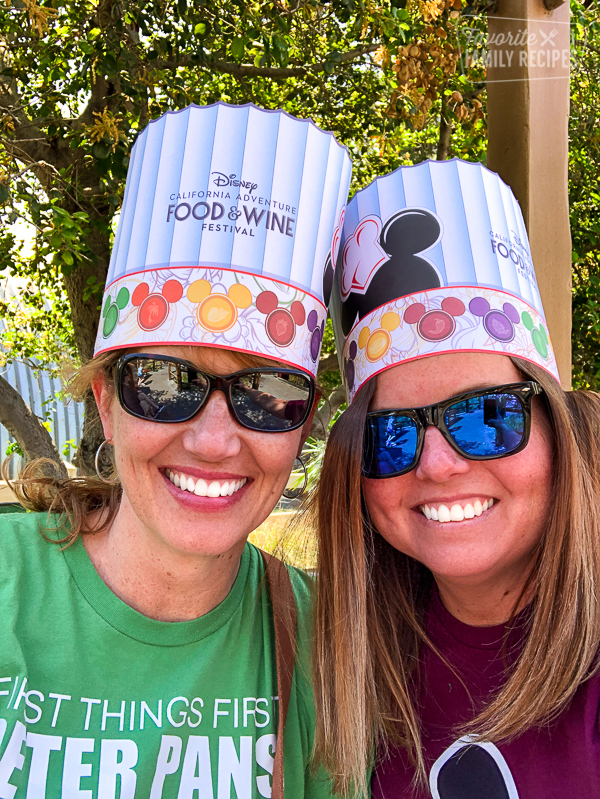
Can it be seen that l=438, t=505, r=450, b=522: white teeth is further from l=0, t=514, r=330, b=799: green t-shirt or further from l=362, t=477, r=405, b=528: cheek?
l=0, t=514, r=330, b=799: green t-shirt

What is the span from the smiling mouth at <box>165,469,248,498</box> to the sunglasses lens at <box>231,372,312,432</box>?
0.51 ft

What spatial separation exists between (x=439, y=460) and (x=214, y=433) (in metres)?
0.51

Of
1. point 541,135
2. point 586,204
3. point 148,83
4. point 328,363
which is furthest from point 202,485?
point 586,204

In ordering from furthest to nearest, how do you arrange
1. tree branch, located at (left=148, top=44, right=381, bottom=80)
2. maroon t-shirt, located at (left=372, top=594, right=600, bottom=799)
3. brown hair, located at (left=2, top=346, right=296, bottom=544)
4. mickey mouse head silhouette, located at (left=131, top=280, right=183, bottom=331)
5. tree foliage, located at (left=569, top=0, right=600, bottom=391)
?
tree foliage, located at (left=569, top=0, right=600, bottom=391) → tree branch, located at (left=148, top=44, right=381, bottom=80) → brown hair, located at (left=2, top=346, right=296, bottom=544) → mickey mouse head silhouette, located at (left=131, top=280, right=183, bottom=331) → maroon t-shirt, located at (left=372, top=594, right=600, bottom=799)

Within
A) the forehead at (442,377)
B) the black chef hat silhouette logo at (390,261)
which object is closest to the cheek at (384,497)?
the forehead at (442,377)

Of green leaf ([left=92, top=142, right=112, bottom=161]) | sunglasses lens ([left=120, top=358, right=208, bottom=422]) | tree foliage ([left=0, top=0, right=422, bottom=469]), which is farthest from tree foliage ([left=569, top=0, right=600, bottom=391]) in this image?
sunglasses lens ([left=120, top=358, right=208, bottom=422])

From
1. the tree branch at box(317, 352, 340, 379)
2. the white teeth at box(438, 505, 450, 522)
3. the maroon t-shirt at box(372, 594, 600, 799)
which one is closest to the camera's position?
the maroon t-shirt at box(372, 594, 600, 799)

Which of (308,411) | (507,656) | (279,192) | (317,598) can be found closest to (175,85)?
(279,192)

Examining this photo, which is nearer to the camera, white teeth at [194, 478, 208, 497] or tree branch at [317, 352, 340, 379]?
white teeth at [194, 478, 208, 497]

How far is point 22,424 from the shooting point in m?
5.00

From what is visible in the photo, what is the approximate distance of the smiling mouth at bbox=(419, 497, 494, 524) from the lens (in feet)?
5.16

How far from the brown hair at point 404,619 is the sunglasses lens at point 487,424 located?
0.35 ft

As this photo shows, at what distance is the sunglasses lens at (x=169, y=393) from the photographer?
5.36 ft

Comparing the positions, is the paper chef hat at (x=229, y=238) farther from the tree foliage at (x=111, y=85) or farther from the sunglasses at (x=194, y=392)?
the tree foliage at (x=111, y=85)
